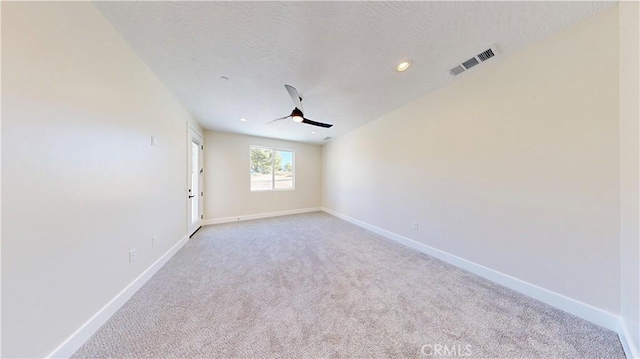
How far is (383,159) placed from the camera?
11.9ft

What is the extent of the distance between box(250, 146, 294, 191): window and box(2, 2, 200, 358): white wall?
320 cm

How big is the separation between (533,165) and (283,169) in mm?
5029

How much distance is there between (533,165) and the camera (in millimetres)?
1810

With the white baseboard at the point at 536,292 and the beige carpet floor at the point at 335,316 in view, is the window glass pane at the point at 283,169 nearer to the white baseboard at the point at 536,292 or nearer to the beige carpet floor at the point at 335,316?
the beige carpet floor at the point at 335,316

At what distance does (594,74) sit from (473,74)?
36.3 inches

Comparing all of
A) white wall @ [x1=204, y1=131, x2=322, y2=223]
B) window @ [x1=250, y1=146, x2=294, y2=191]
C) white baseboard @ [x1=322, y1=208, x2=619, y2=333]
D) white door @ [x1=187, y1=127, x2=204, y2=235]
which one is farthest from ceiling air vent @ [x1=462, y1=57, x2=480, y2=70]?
white door @ [x1=187, y1=127, x2=204, y2=235]

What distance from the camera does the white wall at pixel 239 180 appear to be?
4.59 m

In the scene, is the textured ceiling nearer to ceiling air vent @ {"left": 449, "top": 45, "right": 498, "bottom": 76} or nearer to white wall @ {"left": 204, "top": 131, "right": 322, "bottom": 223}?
ceiling air vent @ {"left": 449, "top": 45, "right": 498, "bottom": 76}

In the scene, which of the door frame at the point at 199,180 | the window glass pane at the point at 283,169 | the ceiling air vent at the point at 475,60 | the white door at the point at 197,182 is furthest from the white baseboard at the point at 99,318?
the ceiling air vent at the point at 475,60

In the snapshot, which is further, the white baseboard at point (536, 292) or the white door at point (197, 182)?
the white door at point (197, 182)

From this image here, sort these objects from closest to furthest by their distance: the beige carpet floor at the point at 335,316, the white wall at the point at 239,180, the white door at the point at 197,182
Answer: the beige carpet floor at the point at 335,316
the white door at the point at 197,182
the white wall at the point at 239,180

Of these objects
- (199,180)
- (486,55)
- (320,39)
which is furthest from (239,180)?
(486,55)

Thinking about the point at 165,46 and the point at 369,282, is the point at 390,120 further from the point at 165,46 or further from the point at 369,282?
the point at 165,46

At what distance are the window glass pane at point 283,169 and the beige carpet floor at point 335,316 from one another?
124 inches
